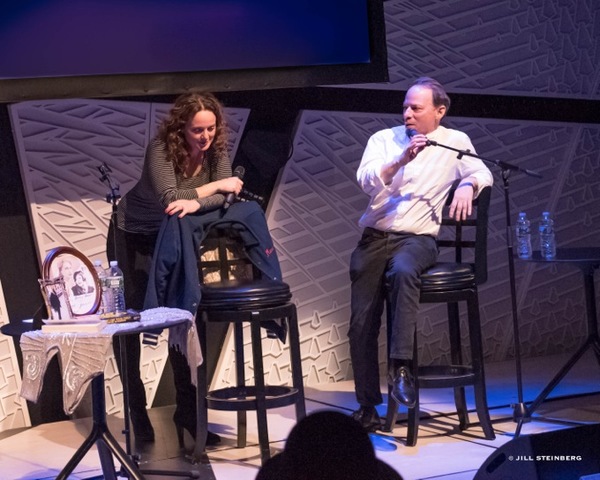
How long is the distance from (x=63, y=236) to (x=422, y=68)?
239 cm

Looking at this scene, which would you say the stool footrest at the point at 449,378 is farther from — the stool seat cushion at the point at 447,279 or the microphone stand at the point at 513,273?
the stool seat cushion at the point at 447,279

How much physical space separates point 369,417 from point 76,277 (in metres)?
1.76

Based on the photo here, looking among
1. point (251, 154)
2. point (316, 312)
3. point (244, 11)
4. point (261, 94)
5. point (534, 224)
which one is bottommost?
point (316, 312)

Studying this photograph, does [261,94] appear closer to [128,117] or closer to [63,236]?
[128,117]

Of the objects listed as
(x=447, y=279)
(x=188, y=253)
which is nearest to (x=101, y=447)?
(x=188, y=253)

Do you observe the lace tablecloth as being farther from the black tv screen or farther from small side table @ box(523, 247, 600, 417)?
small side table @ box(523, 247, 600, 417)

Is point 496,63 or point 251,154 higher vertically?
point 496,63

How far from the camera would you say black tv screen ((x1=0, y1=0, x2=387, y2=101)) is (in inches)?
179

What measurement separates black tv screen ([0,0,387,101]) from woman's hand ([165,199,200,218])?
3.11 ft

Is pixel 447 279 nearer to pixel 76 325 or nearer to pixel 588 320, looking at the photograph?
pixel 588 320

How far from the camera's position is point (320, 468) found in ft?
5.06

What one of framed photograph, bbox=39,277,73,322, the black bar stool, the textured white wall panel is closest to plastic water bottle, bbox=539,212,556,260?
the black bar stool

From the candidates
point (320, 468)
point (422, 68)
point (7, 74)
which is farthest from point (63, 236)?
point (320, 468)

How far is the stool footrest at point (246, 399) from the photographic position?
157 inches
